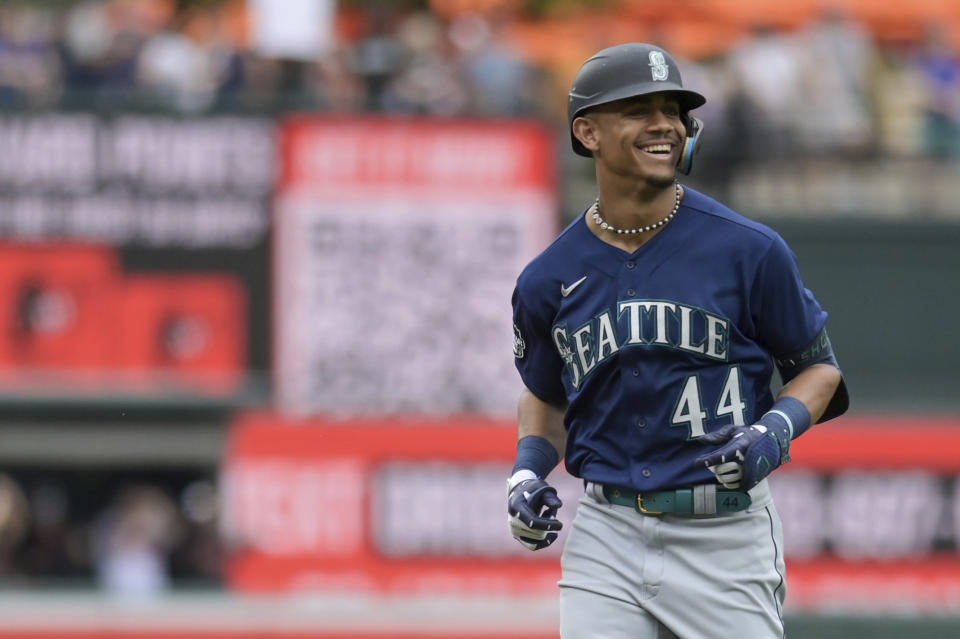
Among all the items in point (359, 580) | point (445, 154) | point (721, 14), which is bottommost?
point (359, 580)

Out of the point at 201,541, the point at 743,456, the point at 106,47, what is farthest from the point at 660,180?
the point at 201,541

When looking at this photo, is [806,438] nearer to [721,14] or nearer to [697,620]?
[721,14]

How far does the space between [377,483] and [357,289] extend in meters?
1.33

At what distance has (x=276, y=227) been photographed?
1173 cm

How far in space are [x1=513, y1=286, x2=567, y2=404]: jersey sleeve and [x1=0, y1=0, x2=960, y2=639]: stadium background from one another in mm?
6821

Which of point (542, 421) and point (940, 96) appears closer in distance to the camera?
point (542, 421)

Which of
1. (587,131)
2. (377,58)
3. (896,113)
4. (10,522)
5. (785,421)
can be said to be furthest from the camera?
(10,522)

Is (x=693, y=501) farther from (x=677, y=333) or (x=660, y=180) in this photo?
(x=660, y=180)

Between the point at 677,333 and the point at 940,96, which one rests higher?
the point at 940,96

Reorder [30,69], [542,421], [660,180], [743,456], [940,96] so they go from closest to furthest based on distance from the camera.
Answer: [743,456]
[660,180]
[542,421]
[30,69]
[940,96]

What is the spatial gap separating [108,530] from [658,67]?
29.2 ft

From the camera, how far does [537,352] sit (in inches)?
179

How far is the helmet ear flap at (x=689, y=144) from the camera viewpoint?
13.9ft

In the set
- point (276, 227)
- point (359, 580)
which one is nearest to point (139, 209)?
point (276, 227)
